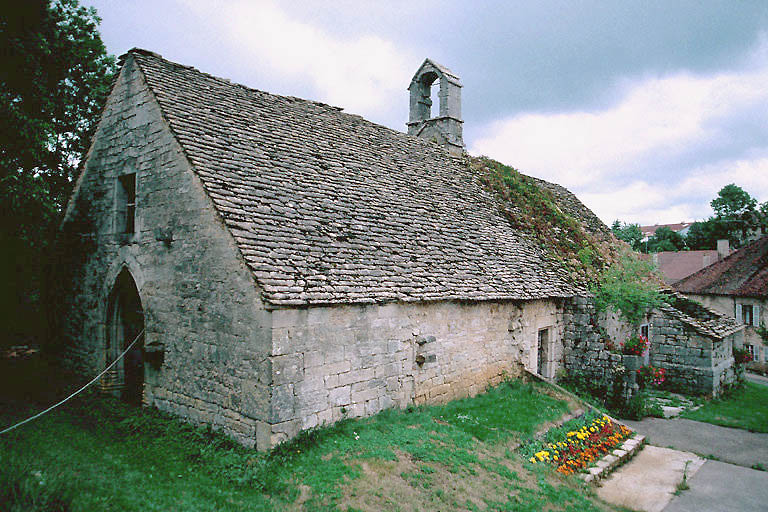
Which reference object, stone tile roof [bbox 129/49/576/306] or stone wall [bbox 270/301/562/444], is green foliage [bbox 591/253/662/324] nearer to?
stone tile roof [bbox 129/49/576/306]

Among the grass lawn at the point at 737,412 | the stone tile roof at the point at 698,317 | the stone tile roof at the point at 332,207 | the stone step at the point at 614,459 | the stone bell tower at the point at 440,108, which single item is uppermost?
the stone bell tower at the point at 440,108

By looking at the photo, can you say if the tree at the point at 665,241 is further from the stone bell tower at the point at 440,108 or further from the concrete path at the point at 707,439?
the concrete path at the point at 707,439

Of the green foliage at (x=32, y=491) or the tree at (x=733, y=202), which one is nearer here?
the green foliage at (x=32, y=491)

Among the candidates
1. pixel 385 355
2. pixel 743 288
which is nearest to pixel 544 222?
pixel 385 355

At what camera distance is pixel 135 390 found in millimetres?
10648

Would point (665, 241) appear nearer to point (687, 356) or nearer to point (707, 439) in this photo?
point (687, 356)

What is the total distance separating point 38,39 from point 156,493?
1229cm

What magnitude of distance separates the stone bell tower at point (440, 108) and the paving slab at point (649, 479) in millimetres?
12260

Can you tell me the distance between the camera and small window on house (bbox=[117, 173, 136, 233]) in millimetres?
10422

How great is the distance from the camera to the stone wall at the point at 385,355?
24.2 ft

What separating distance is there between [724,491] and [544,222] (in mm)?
10607

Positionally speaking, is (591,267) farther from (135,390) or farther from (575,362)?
(135,390)

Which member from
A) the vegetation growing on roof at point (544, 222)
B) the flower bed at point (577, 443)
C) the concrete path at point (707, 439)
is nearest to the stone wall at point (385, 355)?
the flower bed at point (577, 443)

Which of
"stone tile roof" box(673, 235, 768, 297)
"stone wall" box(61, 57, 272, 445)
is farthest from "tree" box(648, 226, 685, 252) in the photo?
"stone wall" box(61, 57, 272, 445)
